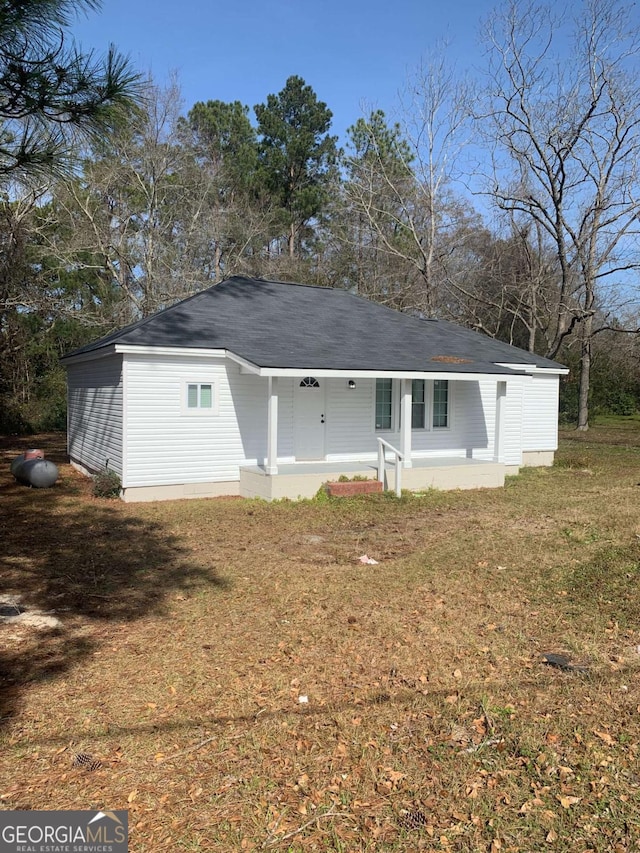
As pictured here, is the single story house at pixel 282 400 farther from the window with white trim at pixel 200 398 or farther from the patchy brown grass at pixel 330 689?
the patchy brown grass at pixel 330 689

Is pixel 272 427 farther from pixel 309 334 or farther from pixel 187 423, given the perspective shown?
pixel 309 334

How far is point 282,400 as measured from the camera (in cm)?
1259

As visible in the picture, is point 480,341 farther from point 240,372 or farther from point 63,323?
point 63,323

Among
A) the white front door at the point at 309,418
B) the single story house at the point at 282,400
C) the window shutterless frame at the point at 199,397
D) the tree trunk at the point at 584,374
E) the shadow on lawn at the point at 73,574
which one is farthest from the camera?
the tree trunk at the point at 584,374

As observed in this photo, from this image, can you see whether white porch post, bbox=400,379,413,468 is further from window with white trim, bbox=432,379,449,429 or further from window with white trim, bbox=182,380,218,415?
window with white trim, bbox=182,380,218,415

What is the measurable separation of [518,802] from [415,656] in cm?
173

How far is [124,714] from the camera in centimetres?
395

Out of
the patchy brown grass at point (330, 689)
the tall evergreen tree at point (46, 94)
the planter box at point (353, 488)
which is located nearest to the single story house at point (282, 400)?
the planter box at point (353, 488)

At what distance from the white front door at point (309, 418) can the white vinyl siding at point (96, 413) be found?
3.57m

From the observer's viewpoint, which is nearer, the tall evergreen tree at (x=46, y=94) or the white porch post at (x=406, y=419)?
the tall evergreen tree at (x=46, y=94)

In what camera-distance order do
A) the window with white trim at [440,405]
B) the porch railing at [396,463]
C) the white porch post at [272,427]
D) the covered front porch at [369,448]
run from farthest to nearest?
the window with white trim at [440,405] → the porch railing at [396,463] → the covered front porch at [369,448] → the white porch post at [272,427]

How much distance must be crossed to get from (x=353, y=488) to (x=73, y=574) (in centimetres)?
590

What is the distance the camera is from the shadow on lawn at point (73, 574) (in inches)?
191

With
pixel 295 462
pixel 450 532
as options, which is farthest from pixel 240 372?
pixel 450 532
